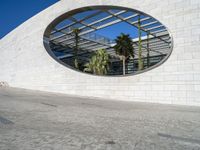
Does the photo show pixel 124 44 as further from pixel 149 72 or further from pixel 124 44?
pixel 149 72

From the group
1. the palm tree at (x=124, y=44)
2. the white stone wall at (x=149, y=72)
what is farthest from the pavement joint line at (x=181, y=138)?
the palm tree at (x=124, y=44)

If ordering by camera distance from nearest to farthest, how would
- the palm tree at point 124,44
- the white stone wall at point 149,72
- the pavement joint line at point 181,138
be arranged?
the pavement joint line at point 181,138
the white stone wall at point 149,72
the palm tree at point 124,44

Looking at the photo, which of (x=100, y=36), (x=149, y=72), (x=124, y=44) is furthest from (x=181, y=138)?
(x=100, y=36)

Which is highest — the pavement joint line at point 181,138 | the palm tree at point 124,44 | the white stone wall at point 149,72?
the palm tree at point 124,44

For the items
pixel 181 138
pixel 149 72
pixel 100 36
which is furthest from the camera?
pixel 100 36

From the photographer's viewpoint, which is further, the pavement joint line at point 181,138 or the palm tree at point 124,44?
the palm tree at point 124,44

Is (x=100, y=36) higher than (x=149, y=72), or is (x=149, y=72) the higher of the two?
(x=100, y=36)

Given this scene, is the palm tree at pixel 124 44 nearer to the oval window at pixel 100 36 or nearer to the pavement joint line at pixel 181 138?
the oval window at pixel 100 36

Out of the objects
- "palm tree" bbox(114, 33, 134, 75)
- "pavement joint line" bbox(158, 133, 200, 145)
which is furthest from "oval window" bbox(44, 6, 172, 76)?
"pavement joint line" bbox(158, 133, 200, 145)

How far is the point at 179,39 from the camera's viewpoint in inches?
323

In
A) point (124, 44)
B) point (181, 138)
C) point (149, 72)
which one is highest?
point (124, 44)

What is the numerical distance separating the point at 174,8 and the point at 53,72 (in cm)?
955

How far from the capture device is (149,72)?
895 centimetres

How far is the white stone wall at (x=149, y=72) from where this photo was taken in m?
7.87
